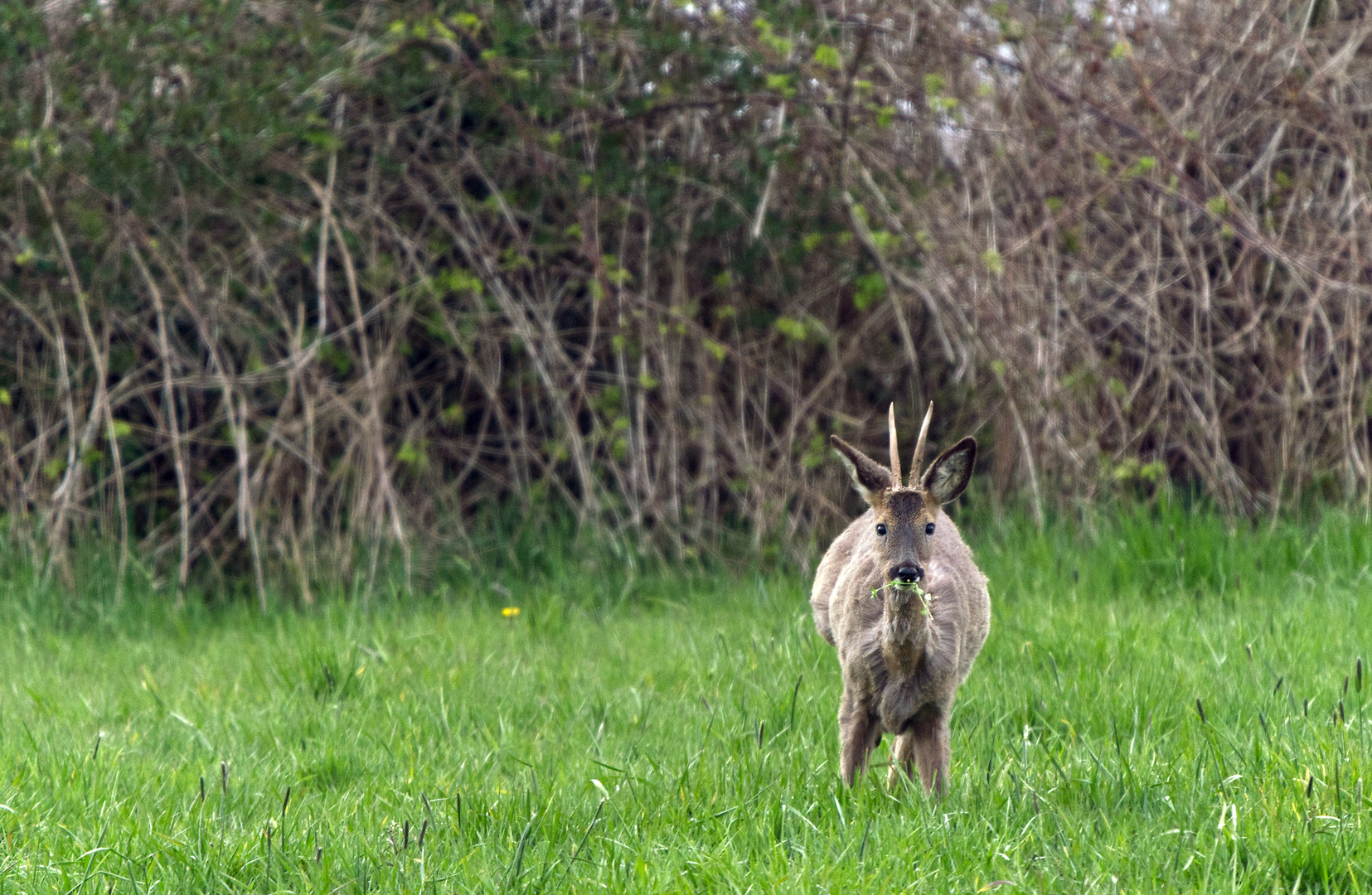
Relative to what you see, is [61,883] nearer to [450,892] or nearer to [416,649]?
[450,892]

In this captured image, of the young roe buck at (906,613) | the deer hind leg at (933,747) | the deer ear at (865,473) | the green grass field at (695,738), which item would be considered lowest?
the green grass field at (695,738)

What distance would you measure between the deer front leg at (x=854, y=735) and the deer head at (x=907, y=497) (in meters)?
0.52

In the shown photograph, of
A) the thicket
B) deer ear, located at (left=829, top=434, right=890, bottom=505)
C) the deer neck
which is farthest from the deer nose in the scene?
the thicket

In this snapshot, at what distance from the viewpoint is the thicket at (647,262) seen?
7.52m

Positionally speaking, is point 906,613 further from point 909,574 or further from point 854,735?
point 854,735

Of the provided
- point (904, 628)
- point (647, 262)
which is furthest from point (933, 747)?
point (647, 262)

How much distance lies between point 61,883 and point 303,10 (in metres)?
5.18

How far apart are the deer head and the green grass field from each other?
641 millimetres

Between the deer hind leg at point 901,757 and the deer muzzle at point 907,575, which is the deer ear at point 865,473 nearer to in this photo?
the deer muzzle at point 907,575

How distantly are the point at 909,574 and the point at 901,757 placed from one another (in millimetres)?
922

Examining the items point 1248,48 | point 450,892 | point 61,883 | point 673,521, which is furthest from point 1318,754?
point 1248,48

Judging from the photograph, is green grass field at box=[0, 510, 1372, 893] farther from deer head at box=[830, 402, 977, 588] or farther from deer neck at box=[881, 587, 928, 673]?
deer head at box=[830, 402, 977, 588]

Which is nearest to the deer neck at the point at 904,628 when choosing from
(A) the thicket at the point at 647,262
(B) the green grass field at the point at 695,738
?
(B) the green grass field at the point at 695,738

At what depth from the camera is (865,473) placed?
137 inches
